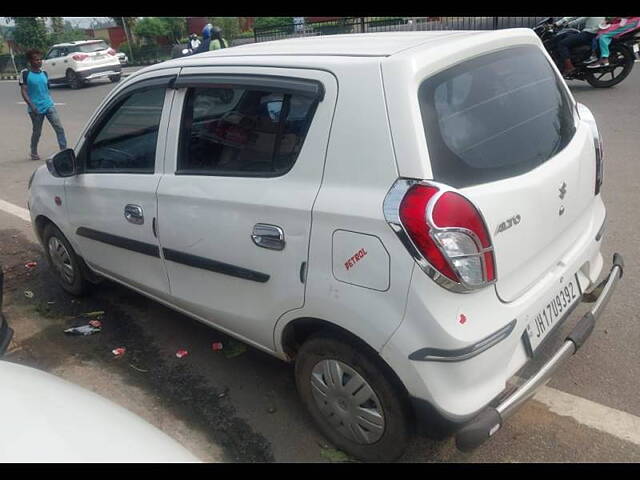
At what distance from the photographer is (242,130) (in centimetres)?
277

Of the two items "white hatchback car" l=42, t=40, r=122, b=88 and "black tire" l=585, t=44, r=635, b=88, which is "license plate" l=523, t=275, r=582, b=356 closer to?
"black tire" l=585, t=44, r=635, b=88

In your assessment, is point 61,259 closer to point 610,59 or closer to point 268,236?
point 268,236

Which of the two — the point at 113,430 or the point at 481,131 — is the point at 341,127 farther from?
the point at 113,430

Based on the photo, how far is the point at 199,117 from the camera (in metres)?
2.98

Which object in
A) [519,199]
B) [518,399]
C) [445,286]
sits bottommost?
[518,399]

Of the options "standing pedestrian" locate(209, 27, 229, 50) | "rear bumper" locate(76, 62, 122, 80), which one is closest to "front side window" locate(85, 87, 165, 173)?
"standing pedestrian" locate(209, 27, 229, 50)

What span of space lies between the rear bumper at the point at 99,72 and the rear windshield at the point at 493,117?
20770 millimetres

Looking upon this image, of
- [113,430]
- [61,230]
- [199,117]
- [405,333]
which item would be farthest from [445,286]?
[61,230]

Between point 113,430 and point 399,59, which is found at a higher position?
point 399,59

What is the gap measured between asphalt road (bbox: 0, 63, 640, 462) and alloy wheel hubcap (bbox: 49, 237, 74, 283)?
0.21m

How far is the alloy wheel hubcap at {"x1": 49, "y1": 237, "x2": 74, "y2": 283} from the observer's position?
169 inches

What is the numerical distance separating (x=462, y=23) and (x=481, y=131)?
554 inches

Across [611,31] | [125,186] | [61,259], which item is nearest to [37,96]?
[61,259]
